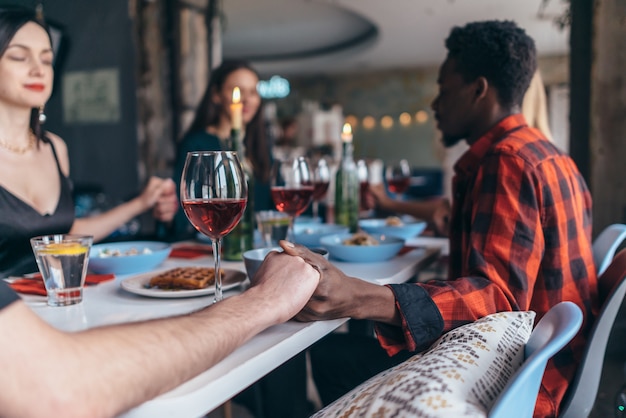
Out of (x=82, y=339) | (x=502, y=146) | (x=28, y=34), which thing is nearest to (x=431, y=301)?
(x=502, y=146)

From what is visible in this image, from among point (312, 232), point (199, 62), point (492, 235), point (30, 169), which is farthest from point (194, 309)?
point (199, 62)

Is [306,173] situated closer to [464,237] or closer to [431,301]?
[464,237]

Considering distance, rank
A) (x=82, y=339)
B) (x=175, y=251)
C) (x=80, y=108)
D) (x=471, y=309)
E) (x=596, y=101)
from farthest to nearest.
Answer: (x=80, y=108) < (x=596, y=101) < (x=175, y=251) < (x=471, y=309) < (x=82, y=339)

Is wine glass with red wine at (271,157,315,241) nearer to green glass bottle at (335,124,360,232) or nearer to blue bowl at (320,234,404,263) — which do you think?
blue bowl at (320,234,404,263)

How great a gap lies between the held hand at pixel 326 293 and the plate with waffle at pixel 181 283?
0.20 m

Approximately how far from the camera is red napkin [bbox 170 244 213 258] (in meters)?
1.63

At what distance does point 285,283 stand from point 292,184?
55 centimetres

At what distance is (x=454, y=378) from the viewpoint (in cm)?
70

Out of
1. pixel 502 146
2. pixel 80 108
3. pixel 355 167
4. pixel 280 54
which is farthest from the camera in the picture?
pixel 280 54

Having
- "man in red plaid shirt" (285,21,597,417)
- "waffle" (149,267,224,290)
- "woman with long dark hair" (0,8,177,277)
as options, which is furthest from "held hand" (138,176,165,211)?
"man in red plaid shirt" (285,21,597,417)

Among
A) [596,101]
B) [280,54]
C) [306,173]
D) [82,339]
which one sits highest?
[280,54]

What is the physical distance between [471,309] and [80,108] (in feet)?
14.2

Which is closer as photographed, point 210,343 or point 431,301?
point 210,343

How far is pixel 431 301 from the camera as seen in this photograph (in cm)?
105
